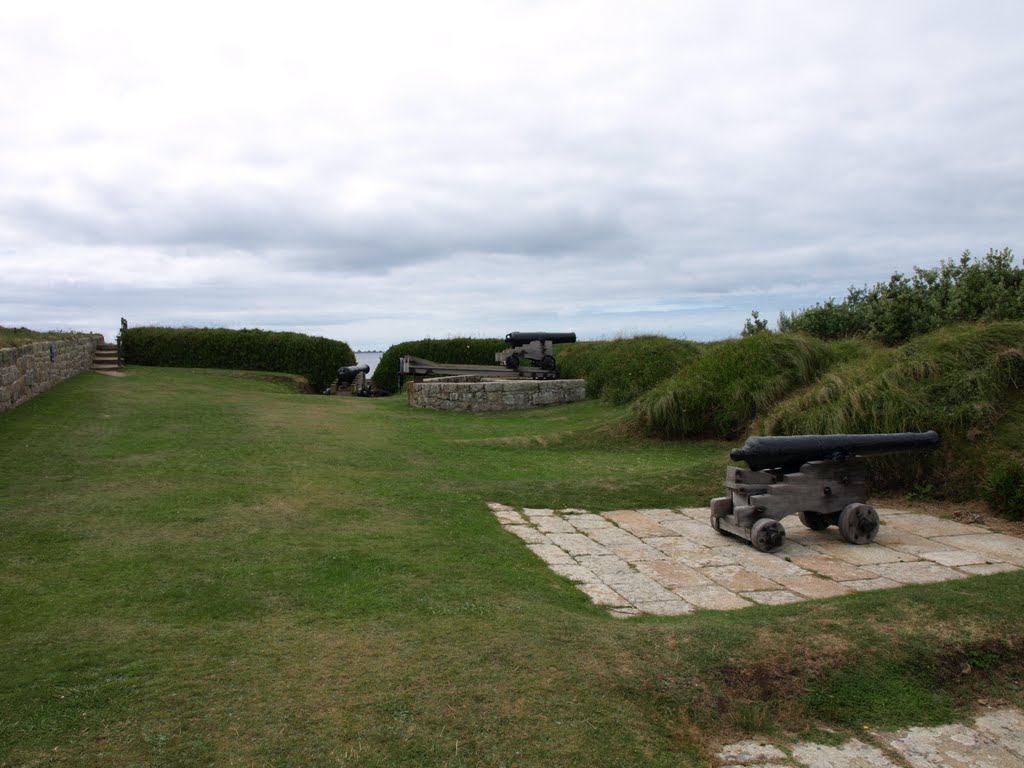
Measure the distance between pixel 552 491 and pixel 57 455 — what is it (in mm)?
6009

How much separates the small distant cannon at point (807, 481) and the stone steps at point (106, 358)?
63.5 feet

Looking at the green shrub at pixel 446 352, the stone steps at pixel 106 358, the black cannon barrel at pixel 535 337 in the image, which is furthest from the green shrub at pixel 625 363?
the stone steps at pixel 106 358

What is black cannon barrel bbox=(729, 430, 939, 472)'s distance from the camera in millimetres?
6820

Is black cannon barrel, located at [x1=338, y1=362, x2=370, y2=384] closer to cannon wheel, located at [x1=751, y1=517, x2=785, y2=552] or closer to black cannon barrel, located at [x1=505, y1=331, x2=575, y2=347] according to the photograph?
black cannon barrel, located at [x1=505, y1=331, x2=575, y2=347]

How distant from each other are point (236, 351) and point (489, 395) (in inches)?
441

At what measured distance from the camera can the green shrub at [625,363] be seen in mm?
17188

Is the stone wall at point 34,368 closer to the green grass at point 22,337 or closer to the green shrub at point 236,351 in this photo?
the green grass at point 22,337

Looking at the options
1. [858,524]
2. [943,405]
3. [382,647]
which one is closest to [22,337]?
[382,647]

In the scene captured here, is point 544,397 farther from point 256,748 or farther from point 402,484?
point 256,748

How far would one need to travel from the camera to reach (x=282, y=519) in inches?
265

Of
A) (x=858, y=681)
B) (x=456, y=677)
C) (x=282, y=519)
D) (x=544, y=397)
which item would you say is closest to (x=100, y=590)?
(x=282, y=519)

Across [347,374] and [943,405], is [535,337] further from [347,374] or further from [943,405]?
[943,405]

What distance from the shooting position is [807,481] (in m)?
6.92

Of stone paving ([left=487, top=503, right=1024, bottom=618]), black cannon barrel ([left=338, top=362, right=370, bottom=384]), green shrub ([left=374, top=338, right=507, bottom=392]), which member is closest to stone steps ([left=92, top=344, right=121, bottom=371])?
black cannon barrel ([left=338, top=362, right=370, bottom=384])
